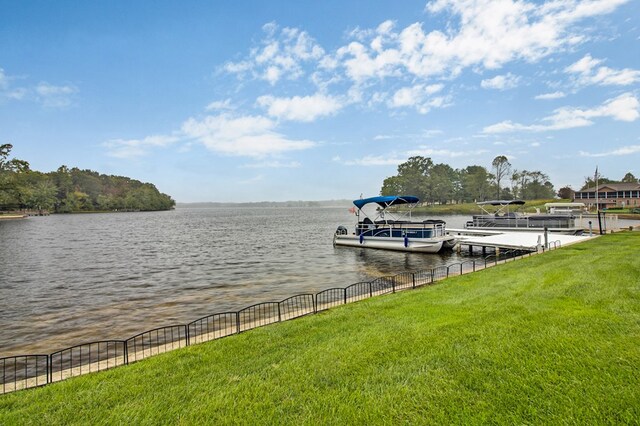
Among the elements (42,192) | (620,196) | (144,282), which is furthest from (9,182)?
(620,196)

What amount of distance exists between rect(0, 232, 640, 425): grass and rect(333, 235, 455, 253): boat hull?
25.7 m

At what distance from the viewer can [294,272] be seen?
27.1 meters

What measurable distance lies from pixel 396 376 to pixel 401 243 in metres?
32.5

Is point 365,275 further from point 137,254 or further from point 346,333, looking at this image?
point 137,254

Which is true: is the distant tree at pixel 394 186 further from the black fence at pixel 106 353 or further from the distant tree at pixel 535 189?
the black fence at pixel 106 353

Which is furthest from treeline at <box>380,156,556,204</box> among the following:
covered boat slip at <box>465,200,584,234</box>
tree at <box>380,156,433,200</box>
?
covered boat slip at <box>465,200,584,234</box>

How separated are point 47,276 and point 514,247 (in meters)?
37.8

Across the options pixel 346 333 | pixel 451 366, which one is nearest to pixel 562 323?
pixel 451 366

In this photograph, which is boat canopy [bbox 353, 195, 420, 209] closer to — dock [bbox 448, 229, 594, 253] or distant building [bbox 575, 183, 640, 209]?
dock [bbox 448, 229, 594, 253]

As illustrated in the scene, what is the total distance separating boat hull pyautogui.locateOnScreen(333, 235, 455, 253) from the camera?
36094 millimetres

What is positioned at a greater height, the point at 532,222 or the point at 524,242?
the point at 532,222

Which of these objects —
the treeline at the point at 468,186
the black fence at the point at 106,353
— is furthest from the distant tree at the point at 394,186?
the black fence at the point at 106,353

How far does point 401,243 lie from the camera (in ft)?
125

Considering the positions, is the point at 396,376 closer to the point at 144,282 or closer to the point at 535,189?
the point at 144,282
